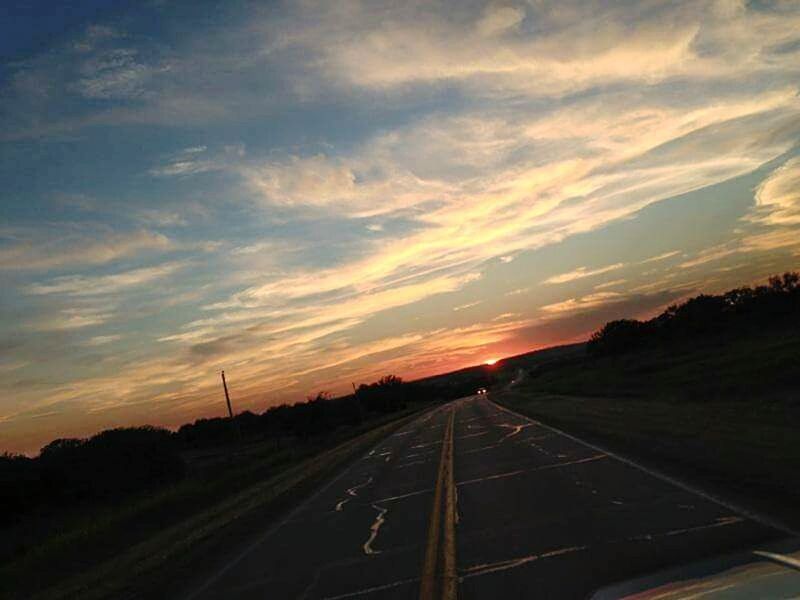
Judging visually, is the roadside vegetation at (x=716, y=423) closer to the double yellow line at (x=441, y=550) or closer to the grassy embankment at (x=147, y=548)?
the double yellow line at (x=441, y=550)

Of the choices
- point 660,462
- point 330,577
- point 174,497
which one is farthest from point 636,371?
point 330,577

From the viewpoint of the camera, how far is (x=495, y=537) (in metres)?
9.43

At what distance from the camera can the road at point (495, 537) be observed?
23.6 ft

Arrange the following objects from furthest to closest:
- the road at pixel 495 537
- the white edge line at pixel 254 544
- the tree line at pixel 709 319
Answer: the tree line at pixel 709 319, the white edge line at pixel 254 544, the road at pixel 495 537

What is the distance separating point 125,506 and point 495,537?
2355cm

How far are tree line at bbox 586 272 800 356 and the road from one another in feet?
230

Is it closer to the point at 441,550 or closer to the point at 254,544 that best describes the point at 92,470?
the point at 254,544

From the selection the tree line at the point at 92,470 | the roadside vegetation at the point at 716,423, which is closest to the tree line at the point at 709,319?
the roadside vegetation at the point at 716,423

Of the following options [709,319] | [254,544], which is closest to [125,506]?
[254,544]

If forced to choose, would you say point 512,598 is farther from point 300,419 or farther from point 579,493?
point 300,419

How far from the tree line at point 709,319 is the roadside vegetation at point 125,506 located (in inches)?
1920

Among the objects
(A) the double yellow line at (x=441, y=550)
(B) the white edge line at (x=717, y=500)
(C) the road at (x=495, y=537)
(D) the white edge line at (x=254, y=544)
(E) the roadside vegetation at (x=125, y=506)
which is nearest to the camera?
(C) the road at (x=495, y=537)

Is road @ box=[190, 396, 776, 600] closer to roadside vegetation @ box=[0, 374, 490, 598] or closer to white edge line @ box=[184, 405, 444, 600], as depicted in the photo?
white edge line @ box=[184, 405, 444, 600]

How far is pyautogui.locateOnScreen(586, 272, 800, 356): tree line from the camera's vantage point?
3231 inches
